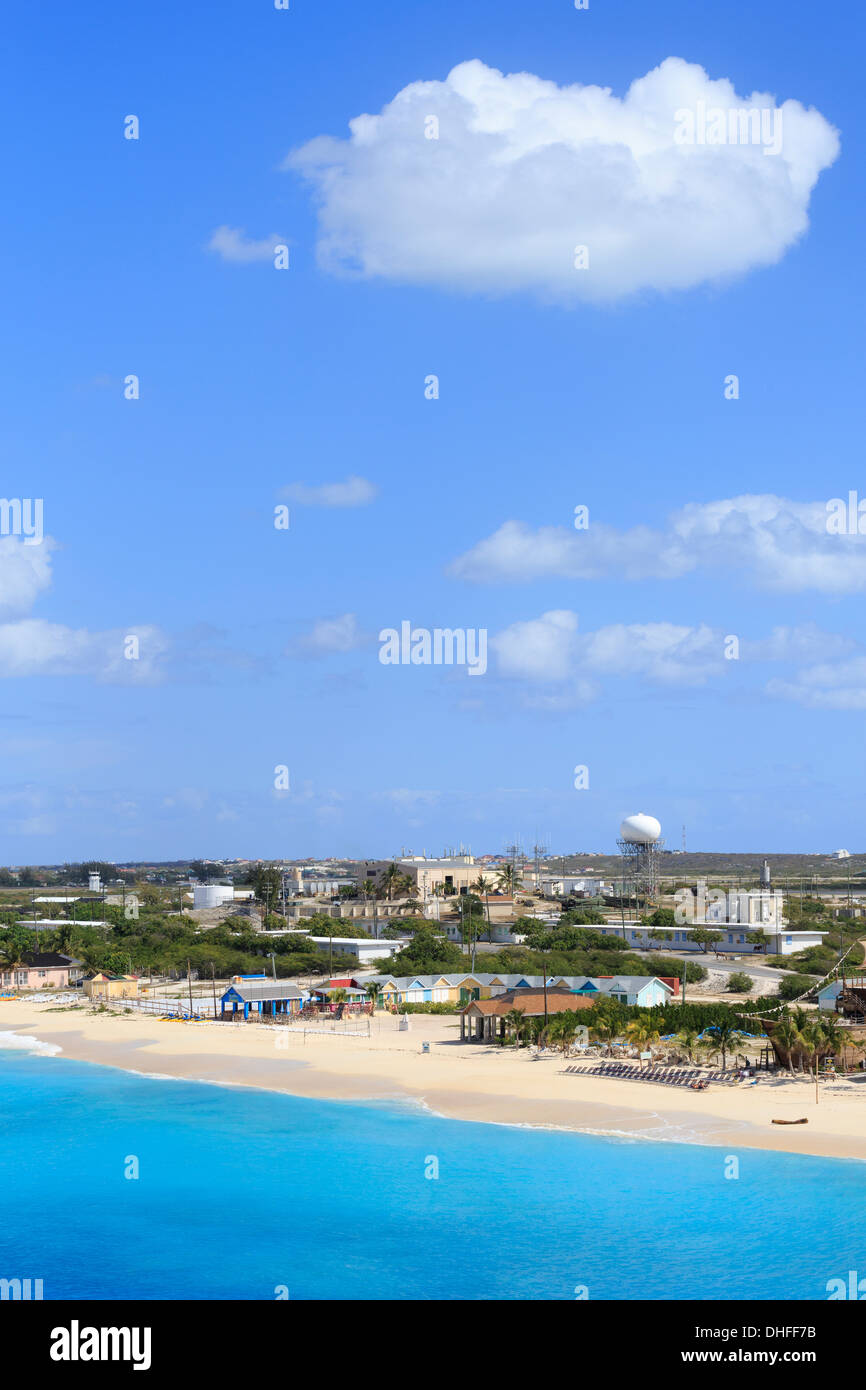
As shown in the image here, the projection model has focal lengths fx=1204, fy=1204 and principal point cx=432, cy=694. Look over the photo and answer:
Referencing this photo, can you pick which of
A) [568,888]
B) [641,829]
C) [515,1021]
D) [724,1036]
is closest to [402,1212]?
[724,1036]

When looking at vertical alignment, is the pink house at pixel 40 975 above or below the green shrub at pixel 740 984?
below

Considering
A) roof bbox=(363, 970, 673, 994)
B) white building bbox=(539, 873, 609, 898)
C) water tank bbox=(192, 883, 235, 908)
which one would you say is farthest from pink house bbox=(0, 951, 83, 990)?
white building bbox=(539, 873, 609, 898)

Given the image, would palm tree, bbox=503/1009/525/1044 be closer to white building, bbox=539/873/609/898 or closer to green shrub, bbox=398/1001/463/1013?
green shrub, bbox=398/1001/463/1013

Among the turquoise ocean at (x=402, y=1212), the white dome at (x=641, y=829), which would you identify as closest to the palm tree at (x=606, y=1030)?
the turquoise ocean at (x=402, y=1212)

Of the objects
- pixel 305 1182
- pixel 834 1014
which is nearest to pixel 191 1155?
pixel 305 1182

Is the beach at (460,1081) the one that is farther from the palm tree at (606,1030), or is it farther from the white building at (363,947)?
the white building at (363,947)

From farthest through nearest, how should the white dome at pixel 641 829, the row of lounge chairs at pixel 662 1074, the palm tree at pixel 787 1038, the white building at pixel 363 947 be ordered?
1. the white dome at pixel 641 829
2. the white building at pixel 363 947
3. the palm tree at pixel 787 1038
4. the row of lounge chairs at pixel 662 1074
